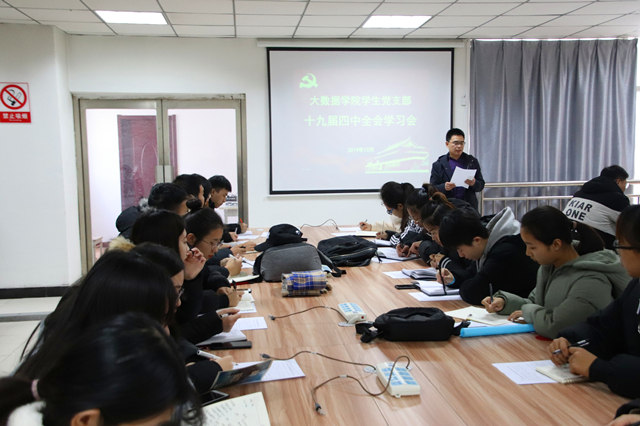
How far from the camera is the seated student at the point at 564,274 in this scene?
5.39 ft

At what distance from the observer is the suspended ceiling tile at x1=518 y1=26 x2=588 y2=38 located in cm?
520

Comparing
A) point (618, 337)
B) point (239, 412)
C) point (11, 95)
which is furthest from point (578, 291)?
point (11, 95)

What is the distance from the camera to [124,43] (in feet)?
16.8

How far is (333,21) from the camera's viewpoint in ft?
15.5

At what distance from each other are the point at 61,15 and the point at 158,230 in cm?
353

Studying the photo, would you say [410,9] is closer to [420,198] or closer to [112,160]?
[420,198]

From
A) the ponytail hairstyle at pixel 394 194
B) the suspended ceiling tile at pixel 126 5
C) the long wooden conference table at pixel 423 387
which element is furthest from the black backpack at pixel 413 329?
the suspended ceiling tile at pixel 126 5

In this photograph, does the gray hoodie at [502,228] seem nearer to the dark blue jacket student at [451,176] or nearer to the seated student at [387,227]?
the seated student at [387,227]

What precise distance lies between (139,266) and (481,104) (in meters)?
5.27

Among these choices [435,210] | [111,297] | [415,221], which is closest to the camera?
[111,297]

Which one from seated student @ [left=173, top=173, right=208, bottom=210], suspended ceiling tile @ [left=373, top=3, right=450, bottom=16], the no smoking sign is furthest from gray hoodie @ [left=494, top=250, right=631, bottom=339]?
the no smoking sign

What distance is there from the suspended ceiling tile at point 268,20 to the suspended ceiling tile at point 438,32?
4.45 ft

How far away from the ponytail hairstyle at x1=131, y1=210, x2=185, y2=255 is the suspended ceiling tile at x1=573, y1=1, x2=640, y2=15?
4.35 m

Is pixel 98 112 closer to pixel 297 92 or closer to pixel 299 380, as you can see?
pixel 297 92
